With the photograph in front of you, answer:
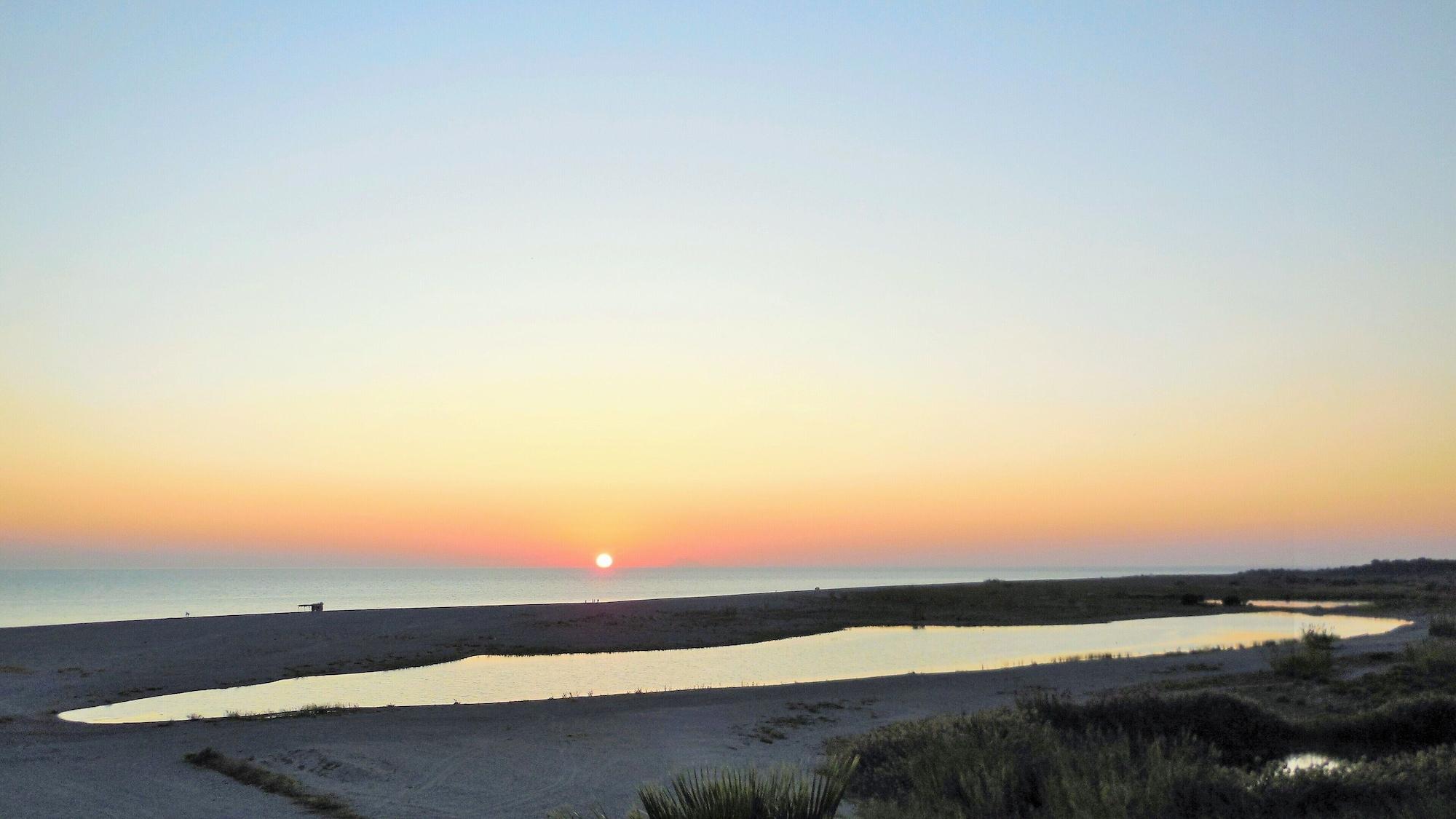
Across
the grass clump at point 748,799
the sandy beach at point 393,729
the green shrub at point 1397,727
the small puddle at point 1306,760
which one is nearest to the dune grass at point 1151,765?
the green shrub at point 1397,727

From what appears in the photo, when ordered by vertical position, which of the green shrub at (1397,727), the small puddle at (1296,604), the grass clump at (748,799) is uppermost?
the grass clump at (748,799)

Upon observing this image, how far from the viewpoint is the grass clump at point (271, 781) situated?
11.7 metres

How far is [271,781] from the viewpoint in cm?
1289

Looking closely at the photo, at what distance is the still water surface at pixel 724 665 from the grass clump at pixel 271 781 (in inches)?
237

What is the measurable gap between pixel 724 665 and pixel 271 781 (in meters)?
18.1

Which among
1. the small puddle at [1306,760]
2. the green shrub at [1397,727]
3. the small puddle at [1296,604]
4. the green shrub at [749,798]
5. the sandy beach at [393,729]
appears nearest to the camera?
the green shrub at [749,798]

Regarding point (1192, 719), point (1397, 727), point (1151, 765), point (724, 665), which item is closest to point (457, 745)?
point (1151, 765)

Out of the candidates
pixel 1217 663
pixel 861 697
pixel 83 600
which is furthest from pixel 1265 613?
pixel 83 600

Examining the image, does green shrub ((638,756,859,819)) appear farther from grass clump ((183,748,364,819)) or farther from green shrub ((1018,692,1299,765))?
green shrub ((1018,692,1299,765))

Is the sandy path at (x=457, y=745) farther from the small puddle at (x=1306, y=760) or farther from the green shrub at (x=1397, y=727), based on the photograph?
the small puddle at (x=1306, y=760)

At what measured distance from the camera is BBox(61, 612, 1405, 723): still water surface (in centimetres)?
2244

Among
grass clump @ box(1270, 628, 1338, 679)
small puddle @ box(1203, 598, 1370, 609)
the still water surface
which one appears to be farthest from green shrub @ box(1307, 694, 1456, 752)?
small puddle @ box(1203, 598, 1370, 609)

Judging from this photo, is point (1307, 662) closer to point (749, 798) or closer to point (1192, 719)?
point (1192, 719)

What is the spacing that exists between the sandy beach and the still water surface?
1.88 meters
